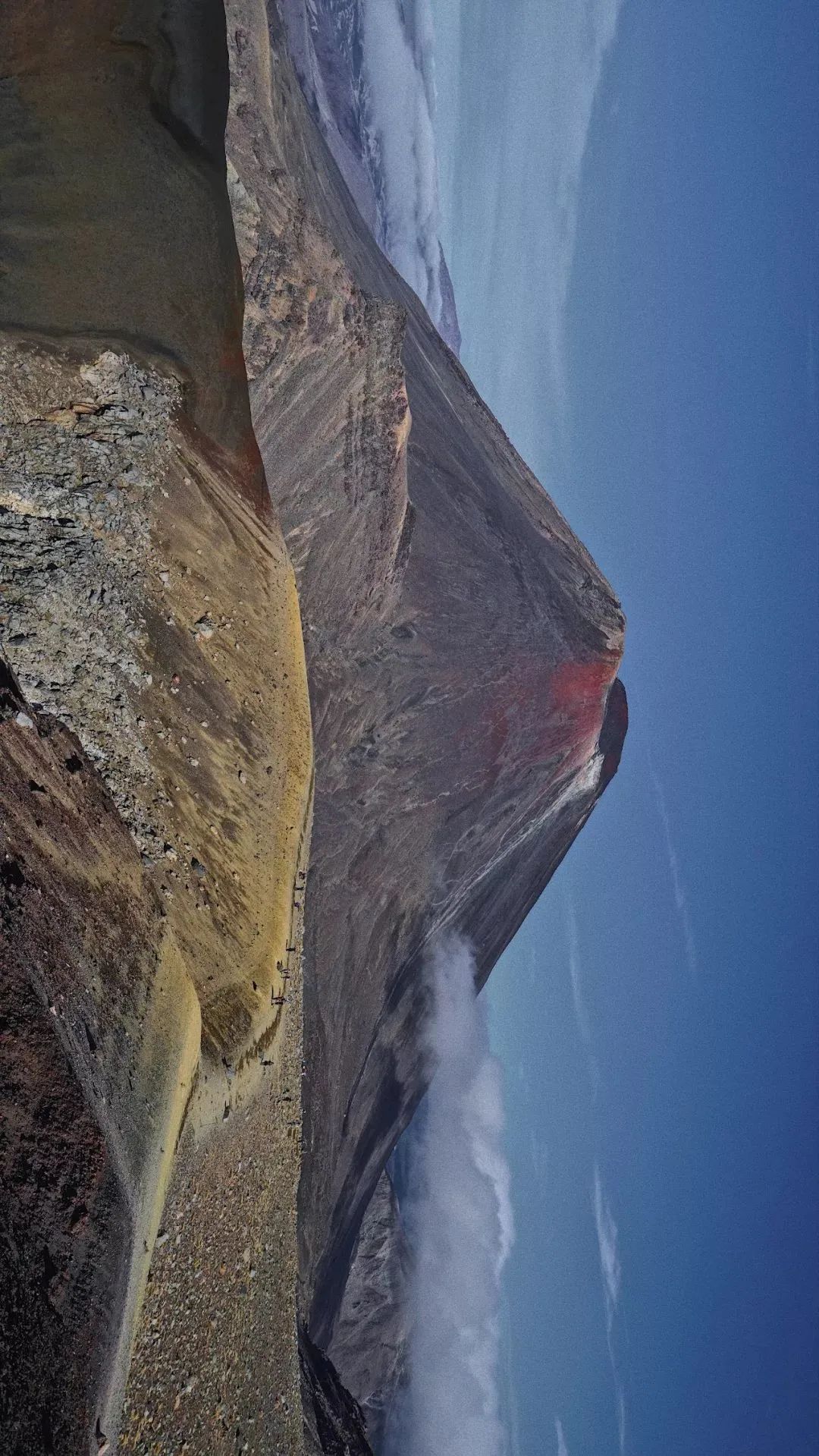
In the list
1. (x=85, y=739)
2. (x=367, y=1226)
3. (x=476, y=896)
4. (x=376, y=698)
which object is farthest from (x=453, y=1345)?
(x=85, y=739)

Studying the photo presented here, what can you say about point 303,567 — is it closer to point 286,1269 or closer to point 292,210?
point 292,210

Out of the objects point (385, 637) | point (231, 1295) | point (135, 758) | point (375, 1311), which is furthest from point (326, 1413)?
point (375, 1311)

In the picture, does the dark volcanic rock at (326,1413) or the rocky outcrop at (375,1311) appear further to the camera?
the rocky outcrop at (375,1311)

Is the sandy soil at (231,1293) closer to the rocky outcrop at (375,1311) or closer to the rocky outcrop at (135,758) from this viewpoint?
the rocky outcrop at (135,758)

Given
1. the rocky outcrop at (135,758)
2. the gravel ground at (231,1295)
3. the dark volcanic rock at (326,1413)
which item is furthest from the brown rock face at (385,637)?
the gravel ground at (231,1295)

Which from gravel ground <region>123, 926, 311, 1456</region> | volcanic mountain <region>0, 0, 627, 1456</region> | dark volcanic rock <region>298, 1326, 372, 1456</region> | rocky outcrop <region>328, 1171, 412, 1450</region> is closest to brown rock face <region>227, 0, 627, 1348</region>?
volcanic mountain <region>0, 0, 627, 1456</region>

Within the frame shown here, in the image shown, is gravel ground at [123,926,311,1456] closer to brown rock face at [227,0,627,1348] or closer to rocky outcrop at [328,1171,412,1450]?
brown rock face at [227,0,627,1348]

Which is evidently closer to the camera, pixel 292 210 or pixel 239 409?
pixel 239 409
